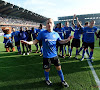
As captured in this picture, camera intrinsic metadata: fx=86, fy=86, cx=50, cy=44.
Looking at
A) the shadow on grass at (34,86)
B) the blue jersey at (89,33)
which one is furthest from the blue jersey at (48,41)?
the blue jersey at (89,33)

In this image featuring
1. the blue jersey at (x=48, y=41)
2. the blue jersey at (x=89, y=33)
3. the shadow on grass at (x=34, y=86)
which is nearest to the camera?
the blue jersey at (x=48, y=41)

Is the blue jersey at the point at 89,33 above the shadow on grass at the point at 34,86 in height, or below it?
above

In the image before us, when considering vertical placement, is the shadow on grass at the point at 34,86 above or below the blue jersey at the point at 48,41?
below

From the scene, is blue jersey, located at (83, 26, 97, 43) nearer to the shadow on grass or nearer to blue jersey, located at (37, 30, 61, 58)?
blue jersey, located at (37, 30, 61, 58)

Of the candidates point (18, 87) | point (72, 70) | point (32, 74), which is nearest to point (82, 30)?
point (72, 70)

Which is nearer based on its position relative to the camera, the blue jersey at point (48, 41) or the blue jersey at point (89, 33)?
the blue jersey at point (48, 41)

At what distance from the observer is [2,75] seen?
348 cm

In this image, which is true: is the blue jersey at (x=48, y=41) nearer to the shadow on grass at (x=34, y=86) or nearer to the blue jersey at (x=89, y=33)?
the shadow on grass at (x=34, y=86)

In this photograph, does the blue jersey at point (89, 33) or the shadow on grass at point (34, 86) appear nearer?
the shadow on grass at point (34, 86)

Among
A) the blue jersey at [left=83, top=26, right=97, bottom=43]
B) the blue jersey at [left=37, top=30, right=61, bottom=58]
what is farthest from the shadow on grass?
the blue jersey at [left=83, top=26, right=97, bottom=43]

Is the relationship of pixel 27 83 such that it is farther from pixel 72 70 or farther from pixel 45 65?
pixel 72 70

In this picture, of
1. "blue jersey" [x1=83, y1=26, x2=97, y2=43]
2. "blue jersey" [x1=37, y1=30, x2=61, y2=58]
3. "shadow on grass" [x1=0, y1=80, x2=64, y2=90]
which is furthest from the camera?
"blue jersey" [x1=83, y1=26, x2=97, y2=43]

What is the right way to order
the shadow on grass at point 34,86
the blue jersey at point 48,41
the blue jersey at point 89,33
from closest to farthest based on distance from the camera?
the blue jersey at point 48,41
the shadow on grass at point 34,86
the blue jersey at point 89,33

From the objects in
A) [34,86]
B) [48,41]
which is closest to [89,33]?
[48,41]
